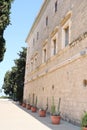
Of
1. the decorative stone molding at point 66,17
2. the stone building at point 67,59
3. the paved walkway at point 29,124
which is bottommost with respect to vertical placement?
the paved walkway at point 29,124

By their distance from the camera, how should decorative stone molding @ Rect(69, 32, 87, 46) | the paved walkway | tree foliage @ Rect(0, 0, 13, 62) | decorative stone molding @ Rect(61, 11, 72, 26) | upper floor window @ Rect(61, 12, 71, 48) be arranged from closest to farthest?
the paved walkway → decorative stone molding @ Rect(69, 32, 87, 46) → decorative stone molding @ Rect(61, 11, 72, 26) → upper floor window @ Rect(61, 12, 71, 48) → tree foliage @ Rect(0, 0, 13, 62)

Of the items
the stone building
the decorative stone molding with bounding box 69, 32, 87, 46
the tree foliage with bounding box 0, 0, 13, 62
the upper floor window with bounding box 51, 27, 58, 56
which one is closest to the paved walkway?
the stone building

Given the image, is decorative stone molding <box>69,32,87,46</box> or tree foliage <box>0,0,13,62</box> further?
tree foliage <box>0,0,13,62</box>

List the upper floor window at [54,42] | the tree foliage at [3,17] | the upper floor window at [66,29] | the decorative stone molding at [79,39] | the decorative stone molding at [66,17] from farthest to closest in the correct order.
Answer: the upper floor window at [54,42] → the tree foliage at [3,17] → the upper floor window at [66,29] → the decorative stone molding at [66,17] → the decorative stone molding at [79,39]

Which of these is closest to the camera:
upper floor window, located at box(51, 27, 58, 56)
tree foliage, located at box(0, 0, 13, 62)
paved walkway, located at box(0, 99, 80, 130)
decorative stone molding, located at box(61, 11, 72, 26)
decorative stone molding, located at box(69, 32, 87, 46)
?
paved walkway, located at box(0, 99, 80, 130)

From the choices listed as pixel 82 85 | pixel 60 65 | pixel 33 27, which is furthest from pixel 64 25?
pixel 33 27

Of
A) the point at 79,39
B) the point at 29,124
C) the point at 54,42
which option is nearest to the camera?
the point at 29,124

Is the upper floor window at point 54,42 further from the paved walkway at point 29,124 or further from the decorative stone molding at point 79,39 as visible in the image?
the paved walkway at point 29,124

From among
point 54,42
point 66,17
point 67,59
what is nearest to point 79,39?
point 67,59

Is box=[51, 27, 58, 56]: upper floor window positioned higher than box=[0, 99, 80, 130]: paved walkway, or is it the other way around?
box=[51, 27, 58, 56]: upper floor window

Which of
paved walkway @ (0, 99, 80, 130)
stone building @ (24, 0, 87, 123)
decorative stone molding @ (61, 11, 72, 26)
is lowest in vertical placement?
paved walkway @ (0, 99, 80, 130)

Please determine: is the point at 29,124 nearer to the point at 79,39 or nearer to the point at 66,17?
the point at 79,39

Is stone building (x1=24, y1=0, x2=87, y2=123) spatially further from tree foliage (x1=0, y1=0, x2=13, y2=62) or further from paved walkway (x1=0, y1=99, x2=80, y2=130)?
tree foliage (x1=0, y1=0, x2=13, y2=62)

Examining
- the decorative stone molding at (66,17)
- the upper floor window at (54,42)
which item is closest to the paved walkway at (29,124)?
the upper floor window at (54,42)
